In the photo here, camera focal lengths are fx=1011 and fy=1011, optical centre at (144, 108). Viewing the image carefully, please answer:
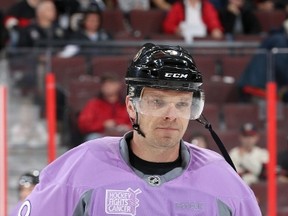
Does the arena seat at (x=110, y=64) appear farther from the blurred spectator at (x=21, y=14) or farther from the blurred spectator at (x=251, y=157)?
the blurred spectator at (x=21, y=14)

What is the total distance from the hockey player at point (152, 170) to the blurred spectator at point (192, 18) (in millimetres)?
5761

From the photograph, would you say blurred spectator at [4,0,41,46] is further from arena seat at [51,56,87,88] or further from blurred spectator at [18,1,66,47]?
arena seat at [51,56,87,88]

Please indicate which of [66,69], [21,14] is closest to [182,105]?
[66,69]

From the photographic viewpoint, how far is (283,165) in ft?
20.4

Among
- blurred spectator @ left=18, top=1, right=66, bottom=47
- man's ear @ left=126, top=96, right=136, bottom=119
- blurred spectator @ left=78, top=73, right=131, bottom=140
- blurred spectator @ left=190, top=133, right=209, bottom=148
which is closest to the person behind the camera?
man's ear @ left=126, top=96, right=136, bottom=119

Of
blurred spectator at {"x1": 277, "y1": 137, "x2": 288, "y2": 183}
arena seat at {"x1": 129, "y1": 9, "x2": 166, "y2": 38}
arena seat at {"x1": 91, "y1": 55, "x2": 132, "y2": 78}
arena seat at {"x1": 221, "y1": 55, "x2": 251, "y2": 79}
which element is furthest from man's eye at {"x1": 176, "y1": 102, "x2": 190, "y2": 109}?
arena seat at {"x1": 129, "y1": 9, "x2": 166, "y2": 38}

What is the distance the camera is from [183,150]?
279cm

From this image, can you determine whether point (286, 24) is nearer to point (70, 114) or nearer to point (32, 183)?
point (70, 114)

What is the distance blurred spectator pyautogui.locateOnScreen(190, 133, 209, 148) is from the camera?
18.1ft

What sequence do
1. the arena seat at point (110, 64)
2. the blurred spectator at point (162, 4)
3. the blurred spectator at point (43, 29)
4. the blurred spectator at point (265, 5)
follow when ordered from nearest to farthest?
the arena seat at point (110, 64) → the blurred spectator at point (43, 29) → the blurred spectator at point (162, 4) → the blurred spectator at point (265, 5)

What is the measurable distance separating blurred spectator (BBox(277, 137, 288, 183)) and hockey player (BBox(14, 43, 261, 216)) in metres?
3.43

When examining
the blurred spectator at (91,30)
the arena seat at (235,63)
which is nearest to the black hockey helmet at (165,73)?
the arena seat at (235,63)

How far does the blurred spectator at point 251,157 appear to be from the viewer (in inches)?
243

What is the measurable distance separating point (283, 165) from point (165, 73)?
3.65 metres
